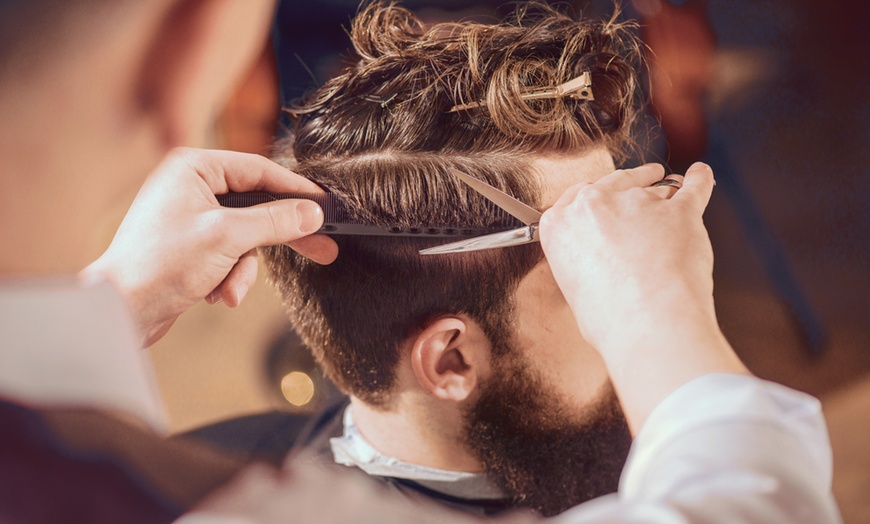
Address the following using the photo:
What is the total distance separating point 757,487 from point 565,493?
0.56m

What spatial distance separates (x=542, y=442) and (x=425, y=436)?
0.19 metres

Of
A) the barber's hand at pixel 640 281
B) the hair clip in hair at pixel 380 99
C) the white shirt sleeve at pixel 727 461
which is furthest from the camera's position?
the hair clip in hair at pixel 380 99

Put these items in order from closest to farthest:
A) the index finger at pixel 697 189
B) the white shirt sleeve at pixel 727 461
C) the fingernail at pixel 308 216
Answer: the white shirt sleeve at pixel 727 461 < the index finger at pixel 697 189 < the fingernail at pixel 308 216

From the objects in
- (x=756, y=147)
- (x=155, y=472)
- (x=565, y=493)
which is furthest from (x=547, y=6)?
(x=155, y=472)

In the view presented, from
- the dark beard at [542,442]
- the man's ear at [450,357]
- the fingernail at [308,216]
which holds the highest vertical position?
the fingernail at [308,216]

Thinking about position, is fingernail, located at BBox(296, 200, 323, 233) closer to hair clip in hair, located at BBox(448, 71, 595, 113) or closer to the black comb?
the black comb

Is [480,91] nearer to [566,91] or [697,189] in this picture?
[566,91]

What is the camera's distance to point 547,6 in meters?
1.08

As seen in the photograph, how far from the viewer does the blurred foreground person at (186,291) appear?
23.7 inches

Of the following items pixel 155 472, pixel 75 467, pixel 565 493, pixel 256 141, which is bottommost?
pixel 565 493

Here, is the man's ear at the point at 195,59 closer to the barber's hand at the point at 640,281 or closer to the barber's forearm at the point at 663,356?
the barber's hand at the point at 640,281

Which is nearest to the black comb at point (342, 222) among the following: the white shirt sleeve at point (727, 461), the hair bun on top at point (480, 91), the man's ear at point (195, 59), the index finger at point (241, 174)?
the index finger at point (241, 174)

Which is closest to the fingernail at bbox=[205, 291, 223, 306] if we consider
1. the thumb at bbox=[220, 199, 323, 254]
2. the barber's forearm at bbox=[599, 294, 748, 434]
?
the thumb at bbox=[220, 199, 323, 254]

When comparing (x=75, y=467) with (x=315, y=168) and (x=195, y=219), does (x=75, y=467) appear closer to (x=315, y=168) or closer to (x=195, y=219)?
(x=195, y=219)
